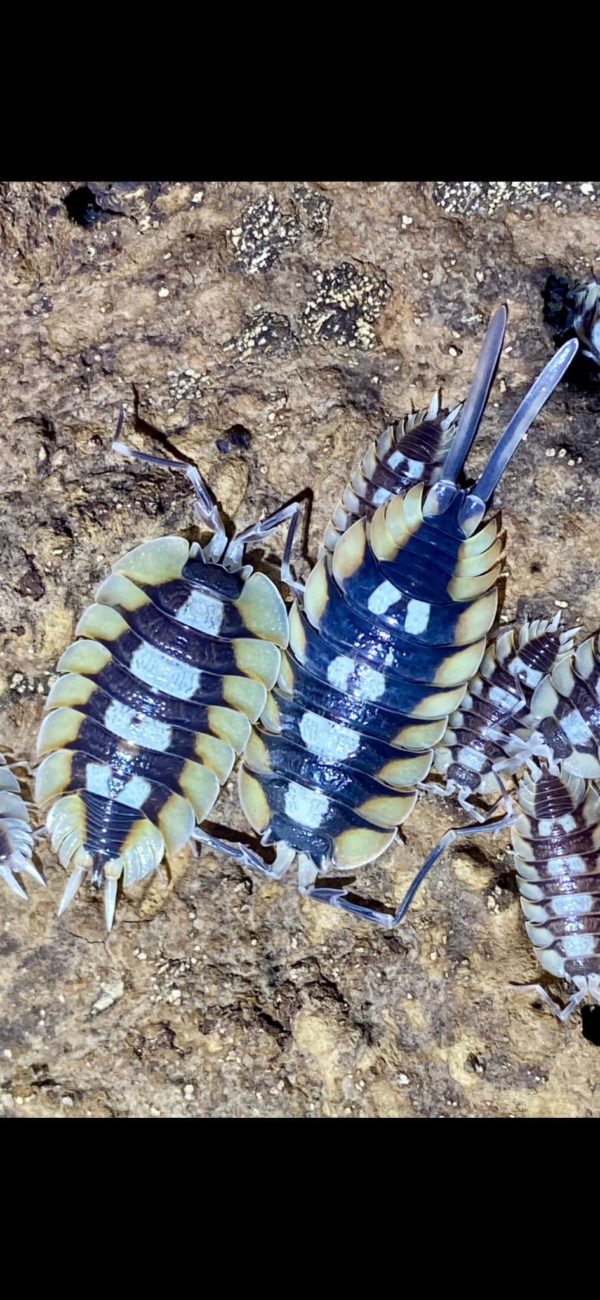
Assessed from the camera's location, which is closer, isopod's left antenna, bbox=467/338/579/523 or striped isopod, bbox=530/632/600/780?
isopod's left antenna, bbox=467/338/579/523

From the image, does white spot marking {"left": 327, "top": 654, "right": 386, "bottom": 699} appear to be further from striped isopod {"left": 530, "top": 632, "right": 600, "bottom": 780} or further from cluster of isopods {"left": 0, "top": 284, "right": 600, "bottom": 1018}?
striped isopod {"left": 530, "top": 632, "right": 600, "bottom": 780}

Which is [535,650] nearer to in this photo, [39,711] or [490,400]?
[490,400]

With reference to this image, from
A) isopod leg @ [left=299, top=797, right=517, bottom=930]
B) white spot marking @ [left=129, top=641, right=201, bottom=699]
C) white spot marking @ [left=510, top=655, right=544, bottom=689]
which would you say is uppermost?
white spot marking @ [left=510, top=655, right=544, bottom=689]

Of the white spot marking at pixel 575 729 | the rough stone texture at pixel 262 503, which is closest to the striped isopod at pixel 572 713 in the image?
the white spot marking at pixel 575 729

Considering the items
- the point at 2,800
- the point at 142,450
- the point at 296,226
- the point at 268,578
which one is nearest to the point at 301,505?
the point at 268,578

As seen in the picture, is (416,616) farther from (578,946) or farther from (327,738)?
(578,946)

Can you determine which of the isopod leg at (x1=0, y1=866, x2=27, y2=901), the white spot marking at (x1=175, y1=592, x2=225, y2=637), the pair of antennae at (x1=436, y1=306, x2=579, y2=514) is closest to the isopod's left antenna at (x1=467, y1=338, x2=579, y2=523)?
the pair of antennae at (x1=436, y1=306, x2=579, y2=514)

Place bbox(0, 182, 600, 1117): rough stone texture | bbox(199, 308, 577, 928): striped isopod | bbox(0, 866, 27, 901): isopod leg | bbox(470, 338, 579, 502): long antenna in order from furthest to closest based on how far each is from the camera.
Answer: bbox(0, 866, 27, 901): isopod leg
bbox(0, 182, 600, 1117): rough stone texture
bbox(199, 308, 577, 928): striped isopod
bbox(470, 338, 579, 502): long antenna
